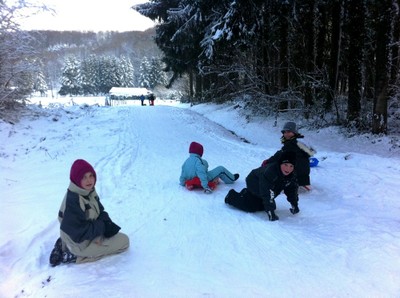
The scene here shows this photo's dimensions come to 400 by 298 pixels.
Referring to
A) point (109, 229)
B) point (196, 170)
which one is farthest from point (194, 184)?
point (109, 229)

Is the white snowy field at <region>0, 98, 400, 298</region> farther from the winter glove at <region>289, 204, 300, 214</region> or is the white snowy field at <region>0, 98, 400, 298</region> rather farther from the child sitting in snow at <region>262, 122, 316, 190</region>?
the child sitting in snow at <region>262, 122, 316, 190</region>

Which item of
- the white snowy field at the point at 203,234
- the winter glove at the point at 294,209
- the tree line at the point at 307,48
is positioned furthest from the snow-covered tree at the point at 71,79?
the winter glove at the point at 294,209

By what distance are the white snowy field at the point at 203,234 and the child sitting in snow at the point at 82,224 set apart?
0.43 ft

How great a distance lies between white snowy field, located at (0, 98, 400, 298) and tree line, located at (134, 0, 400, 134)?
16.4ft

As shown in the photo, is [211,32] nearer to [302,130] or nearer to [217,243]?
[302,130]

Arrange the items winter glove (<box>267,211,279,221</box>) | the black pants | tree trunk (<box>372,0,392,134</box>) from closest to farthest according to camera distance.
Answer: winter glove (<box>267,211,279,221</box>), the black pants, tree trunk (<box>372,0,392,134</box>)

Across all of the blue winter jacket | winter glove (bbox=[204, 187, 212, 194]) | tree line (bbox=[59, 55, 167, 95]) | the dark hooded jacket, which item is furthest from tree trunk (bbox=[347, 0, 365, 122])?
tree line (bbox=[59, 55, 167, 95])

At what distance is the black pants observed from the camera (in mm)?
5586

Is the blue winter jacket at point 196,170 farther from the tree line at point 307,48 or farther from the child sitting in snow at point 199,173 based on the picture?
the tree line at point 307,48

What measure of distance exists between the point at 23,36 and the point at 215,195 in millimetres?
A: 12359

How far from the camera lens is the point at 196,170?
6.84 metres

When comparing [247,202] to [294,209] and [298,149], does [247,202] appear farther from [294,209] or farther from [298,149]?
[298,149]

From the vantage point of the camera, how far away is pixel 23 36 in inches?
574

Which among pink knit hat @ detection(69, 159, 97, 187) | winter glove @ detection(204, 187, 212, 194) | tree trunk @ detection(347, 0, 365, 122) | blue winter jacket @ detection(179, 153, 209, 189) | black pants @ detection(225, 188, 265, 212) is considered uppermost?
tree trunk @ detection(347, 0, 365, 122)
